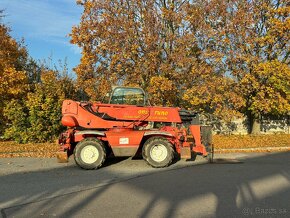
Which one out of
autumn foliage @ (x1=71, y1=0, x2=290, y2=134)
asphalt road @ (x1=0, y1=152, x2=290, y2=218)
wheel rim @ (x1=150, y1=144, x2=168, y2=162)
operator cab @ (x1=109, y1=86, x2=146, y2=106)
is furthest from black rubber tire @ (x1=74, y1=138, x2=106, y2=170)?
autumn foliage @ (x1=71, y1=0, x2=290, y2=134)

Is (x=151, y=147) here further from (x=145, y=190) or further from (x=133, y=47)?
(x=133, y=47)

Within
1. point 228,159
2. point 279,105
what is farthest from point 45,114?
point 279,105

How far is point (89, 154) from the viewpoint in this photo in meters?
11.4

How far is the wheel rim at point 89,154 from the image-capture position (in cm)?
1131

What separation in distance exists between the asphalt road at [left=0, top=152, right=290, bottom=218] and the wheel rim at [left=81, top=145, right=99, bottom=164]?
15.4 inches

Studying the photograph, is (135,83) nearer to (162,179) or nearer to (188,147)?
(188,147)

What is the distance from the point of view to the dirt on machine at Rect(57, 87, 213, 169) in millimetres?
11438

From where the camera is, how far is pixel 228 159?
13664mm

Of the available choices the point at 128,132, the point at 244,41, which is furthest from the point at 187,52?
the point at 128,132

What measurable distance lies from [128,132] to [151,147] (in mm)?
907

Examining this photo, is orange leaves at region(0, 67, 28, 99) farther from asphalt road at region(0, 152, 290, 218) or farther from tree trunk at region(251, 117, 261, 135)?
tree trunk at region(251, 117, 261, 135)

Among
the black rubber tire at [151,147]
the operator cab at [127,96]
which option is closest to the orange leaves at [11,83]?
the operator cab at [127,96]

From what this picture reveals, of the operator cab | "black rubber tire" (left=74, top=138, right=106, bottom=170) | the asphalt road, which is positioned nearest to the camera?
the asphalt road

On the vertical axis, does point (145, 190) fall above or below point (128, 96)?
below
